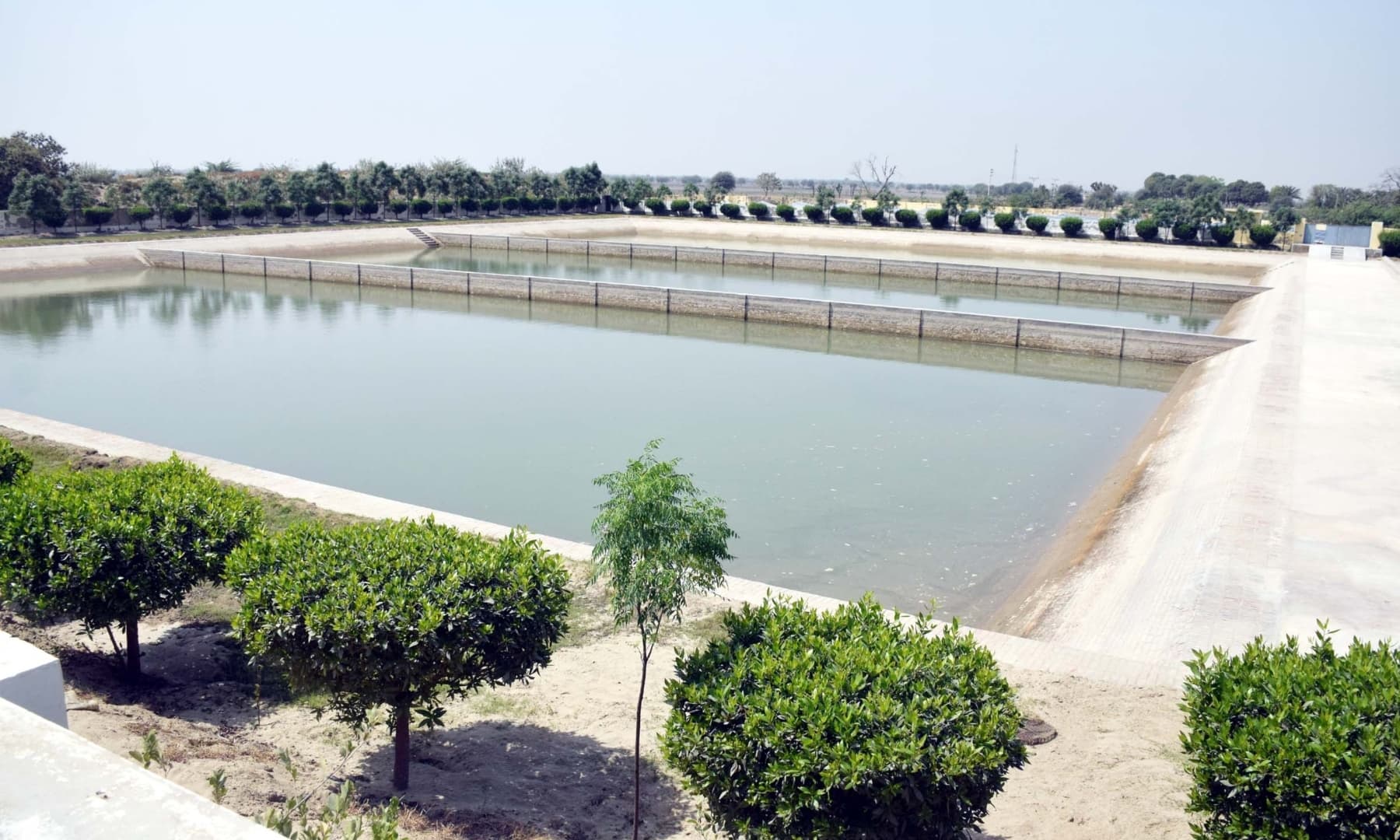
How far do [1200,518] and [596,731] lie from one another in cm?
756

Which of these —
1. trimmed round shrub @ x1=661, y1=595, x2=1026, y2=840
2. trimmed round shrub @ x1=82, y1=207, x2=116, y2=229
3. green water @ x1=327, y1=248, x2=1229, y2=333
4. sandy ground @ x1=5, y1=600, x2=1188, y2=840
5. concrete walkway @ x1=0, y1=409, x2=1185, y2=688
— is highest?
trimmed round shrub @ x1=82, y1=207, x2=116, y2=229

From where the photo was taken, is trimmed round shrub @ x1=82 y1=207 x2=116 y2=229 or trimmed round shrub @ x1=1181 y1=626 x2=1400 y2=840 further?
trimmed round shrub @ x1=82 y1=207 x2=116 y2=229

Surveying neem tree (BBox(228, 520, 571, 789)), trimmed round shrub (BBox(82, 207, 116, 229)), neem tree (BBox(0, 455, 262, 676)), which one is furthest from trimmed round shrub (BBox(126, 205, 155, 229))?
neem tree (BBox(228, 520, 571, 789))

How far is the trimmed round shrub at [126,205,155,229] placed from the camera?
1849 inches

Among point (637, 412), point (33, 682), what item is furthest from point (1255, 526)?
point (33, 682)

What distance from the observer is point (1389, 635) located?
8508 mm

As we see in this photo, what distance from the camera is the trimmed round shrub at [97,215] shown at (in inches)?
1762

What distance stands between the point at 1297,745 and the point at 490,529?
24.5ft

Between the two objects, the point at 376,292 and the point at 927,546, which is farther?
the point at 376,292

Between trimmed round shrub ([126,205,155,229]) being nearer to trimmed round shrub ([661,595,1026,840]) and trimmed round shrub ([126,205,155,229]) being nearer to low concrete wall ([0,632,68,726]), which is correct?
low concrete wall ([0,632,68,726])

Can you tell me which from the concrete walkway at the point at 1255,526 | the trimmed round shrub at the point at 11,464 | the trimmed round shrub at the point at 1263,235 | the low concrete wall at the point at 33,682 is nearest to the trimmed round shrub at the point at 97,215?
the trimmed round shrub at the point at 11,464

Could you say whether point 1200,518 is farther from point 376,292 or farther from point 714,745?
point 376,292

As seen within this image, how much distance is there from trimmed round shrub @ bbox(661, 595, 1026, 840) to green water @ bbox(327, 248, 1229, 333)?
2775 centimetres

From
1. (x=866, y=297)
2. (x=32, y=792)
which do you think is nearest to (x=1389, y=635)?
(x=32, y=792)
